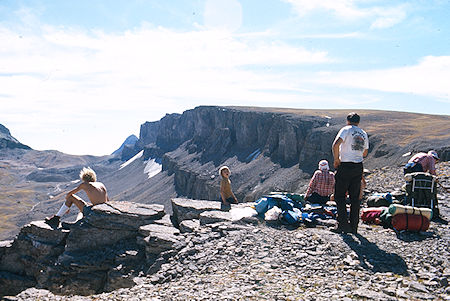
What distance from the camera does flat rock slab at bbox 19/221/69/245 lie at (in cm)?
1391

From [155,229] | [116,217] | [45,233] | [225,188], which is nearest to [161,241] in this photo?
[155,229]

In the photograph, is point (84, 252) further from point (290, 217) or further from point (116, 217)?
point (290, 217)

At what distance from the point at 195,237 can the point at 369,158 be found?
4813 cm

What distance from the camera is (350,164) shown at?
9.83 meters

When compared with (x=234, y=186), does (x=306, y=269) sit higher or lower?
higher

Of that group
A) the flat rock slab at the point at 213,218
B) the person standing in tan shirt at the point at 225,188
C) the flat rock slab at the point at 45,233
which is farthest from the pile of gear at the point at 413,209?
the flat rock slab at the point at 45,233

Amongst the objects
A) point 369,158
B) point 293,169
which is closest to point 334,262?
point 369,158

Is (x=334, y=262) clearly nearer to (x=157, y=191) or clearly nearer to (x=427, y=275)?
(x=427, y=275)

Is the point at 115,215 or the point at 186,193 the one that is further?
the point at 186,193

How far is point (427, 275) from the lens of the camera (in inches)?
287

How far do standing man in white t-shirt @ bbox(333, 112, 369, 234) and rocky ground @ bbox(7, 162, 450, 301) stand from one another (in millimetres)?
535

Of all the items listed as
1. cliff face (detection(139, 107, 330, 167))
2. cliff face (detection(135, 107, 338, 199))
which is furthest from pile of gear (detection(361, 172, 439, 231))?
cliff face (detection(139, 107, 330, 167))

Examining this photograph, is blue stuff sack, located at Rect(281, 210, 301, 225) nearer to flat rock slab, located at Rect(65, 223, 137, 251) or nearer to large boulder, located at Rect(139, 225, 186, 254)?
large boulder, located at Rect(139, 225, 186, 254)

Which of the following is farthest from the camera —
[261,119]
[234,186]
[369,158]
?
[261,119]
